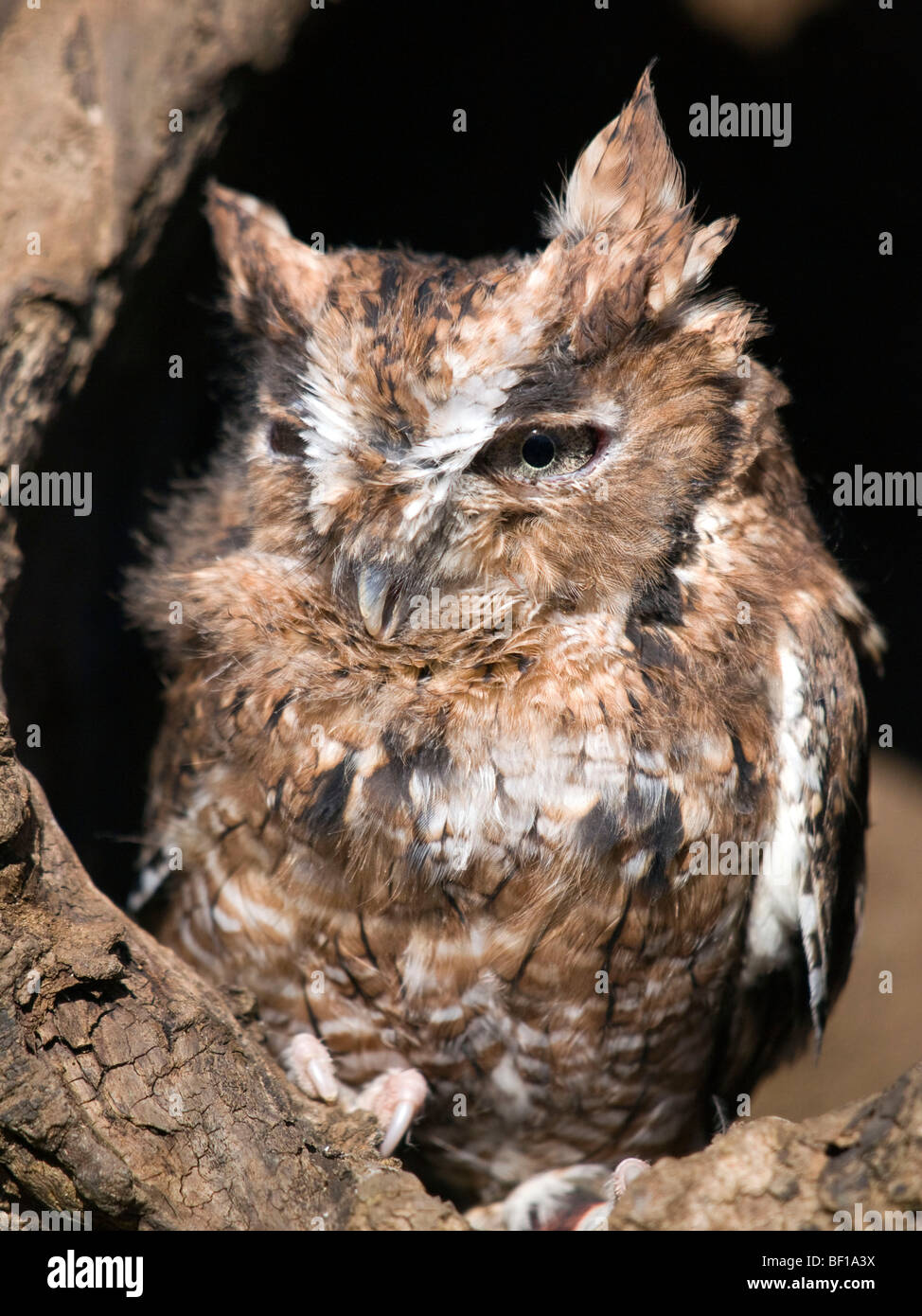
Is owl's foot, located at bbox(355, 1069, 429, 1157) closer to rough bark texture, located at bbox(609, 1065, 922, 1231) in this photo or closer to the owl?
the owl

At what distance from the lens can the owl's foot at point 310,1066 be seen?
81.9 inches

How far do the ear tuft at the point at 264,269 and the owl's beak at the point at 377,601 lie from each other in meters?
0.49

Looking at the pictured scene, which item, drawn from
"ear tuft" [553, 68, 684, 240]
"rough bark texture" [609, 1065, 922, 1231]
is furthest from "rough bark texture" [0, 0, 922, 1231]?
"ear tuft" [553, 68, 684, 240]

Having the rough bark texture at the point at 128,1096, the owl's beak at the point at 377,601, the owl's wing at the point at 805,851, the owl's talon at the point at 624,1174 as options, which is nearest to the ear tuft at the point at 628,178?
the owl's beak at the point at 377,601

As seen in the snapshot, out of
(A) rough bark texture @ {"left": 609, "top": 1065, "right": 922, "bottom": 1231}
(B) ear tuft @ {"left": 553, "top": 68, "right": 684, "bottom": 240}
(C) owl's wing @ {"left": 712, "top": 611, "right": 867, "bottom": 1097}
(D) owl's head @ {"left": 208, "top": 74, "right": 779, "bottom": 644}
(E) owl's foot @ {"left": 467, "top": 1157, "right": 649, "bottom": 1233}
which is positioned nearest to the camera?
(A) rough bark texture @ {"left": 609, "top": 1065, "right": 922, "bottom": 1231}

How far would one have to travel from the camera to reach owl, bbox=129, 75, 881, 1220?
5.78 ft

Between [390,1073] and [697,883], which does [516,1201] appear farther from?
[697,883]

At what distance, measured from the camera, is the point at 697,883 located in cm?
198

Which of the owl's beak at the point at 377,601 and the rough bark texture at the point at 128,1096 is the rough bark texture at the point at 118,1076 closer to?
the rough bark texture at the point at 128,1096

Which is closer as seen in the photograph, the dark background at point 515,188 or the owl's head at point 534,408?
the owl's head at point 534,408

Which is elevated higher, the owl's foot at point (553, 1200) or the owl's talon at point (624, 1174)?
the owl's talon at point (624, 1174)

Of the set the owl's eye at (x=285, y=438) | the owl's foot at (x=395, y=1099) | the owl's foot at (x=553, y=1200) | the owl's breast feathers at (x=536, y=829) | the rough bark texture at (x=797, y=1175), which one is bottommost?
the owl's foot at (x=553, y=1200)

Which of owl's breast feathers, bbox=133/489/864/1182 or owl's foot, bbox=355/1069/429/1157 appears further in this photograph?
owl's foot, bbox=355/1069/429/1157
